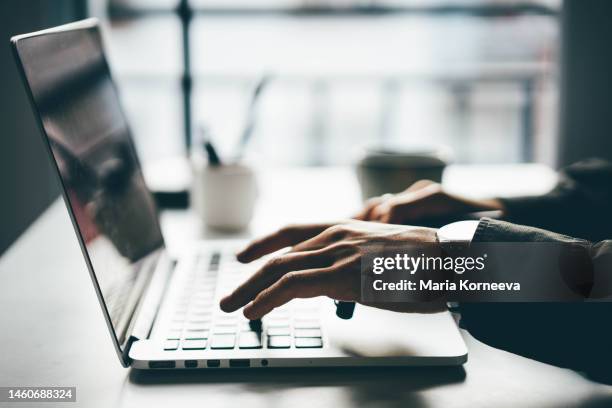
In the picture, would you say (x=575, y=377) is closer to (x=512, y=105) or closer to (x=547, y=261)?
(x=547, y=261)

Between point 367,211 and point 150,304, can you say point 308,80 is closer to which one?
point 367,211

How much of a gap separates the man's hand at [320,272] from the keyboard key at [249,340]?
0.07 feet

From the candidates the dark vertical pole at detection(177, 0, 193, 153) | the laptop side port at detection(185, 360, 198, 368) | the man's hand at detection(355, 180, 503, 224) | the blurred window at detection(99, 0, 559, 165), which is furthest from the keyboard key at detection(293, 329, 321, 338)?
the blurred window at detection(99, 0, 559, 165)

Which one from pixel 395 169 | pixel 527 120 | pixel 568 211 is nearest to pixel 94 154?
pixel 395 169

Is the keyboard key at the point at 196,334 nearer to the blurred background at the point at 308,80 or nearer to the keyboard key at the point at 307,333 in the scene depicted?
the keyboard key at the point at 307,333

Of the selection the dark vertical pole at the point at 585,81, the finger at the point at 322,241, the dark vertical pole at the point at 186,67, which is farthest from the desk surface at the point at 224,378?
the dark vertical pole at the point at 585,81

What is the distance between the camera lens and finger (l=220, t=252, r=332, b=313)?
63 cm

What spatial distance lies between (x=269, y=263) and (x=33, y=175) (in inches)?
26.4

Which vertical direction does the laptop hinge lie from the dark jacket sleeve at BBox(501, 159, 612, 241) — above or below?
above

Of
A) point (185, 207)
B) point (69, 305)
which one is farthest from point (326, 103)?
point (69, 305)

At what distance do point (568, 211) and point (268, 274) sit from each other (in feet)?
1.74

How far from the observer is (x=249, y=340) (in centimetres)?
62

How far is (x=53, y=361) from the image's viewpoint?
627mm

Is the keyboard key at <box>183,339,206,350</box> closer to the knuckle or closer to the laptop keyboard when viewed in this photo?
the laptop keyboard
